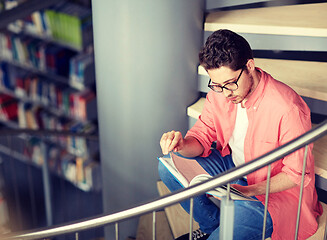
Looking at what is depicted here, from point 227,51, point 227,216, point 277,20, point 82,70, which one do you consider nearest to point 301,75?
point 277,20

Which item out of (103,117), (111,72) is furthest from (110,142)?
(111,72)

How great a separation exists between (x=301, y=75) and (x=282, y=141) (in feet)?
1.92

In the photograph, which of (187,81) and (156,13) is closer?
(156,13)

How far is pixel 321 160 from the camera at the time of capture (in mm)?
1874

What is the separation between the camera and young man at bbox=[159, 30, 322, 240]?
162 cm

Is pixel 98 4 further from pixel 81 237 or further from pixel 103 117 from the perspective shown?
pixel 81 237

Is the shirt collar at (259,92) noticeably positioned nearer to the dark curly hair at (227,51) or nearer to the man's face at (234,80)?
the man's face at (234,80)

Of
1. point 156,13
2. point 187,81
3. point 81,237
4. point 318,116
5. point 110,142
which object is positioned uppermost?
point 156,13

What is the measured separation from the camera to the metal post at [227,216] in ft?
4.52

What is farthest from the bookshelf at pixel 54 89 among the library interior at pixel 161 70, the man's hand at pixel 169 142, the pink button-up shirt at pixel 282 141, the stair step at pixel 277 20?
the pink button-up shirt at pixel 282 141

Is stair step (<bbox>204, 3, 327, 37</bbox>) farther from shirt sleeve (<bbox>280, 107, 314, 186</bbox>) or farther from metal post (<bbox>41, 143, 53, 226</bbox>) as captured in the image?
metal post (<bbox>41, 143, 53, 226</bbox>)

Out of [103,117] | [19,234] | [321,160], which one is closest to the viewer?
[19,234]

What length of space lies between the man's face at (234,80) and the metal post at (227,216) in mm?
461

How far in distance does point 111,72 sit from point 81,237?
1.72 metres
